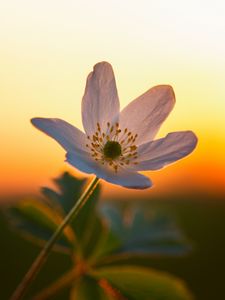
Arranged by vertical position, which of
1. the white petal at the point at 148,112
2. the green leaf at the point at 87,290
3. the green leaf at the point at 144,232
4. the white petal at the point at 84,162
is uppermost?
the green leaf at the point at 144,232

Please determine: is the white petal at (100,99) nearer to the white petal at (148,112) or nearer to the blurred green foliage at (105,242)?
the white petal at (148,112)

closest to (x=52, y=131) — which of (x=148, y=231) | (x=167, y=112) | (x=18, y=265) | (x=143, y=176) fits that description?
(x=143, y=176)

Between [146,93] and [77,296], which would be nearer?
[146,93]

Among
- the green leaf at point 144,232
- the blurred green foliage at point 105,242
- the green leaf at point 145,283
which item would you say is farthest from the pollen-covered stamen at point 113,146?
the green leaf at point 144,232

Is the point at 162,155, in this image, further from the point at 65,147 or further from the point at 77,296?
the point at 77,296

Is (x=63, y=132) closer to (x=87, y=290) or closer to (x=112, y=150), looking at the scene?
(x=112, y=150)

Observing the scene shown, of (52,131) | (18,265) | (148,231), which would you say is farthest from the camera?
(18,265)

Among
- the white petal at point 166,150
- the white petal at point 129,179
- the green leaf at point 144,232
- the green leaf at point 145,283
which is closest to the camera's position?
the white petal at point 129,179


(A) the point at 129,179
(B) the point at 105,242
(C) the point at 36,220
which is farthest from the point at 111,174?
(B) the point at 105,242
